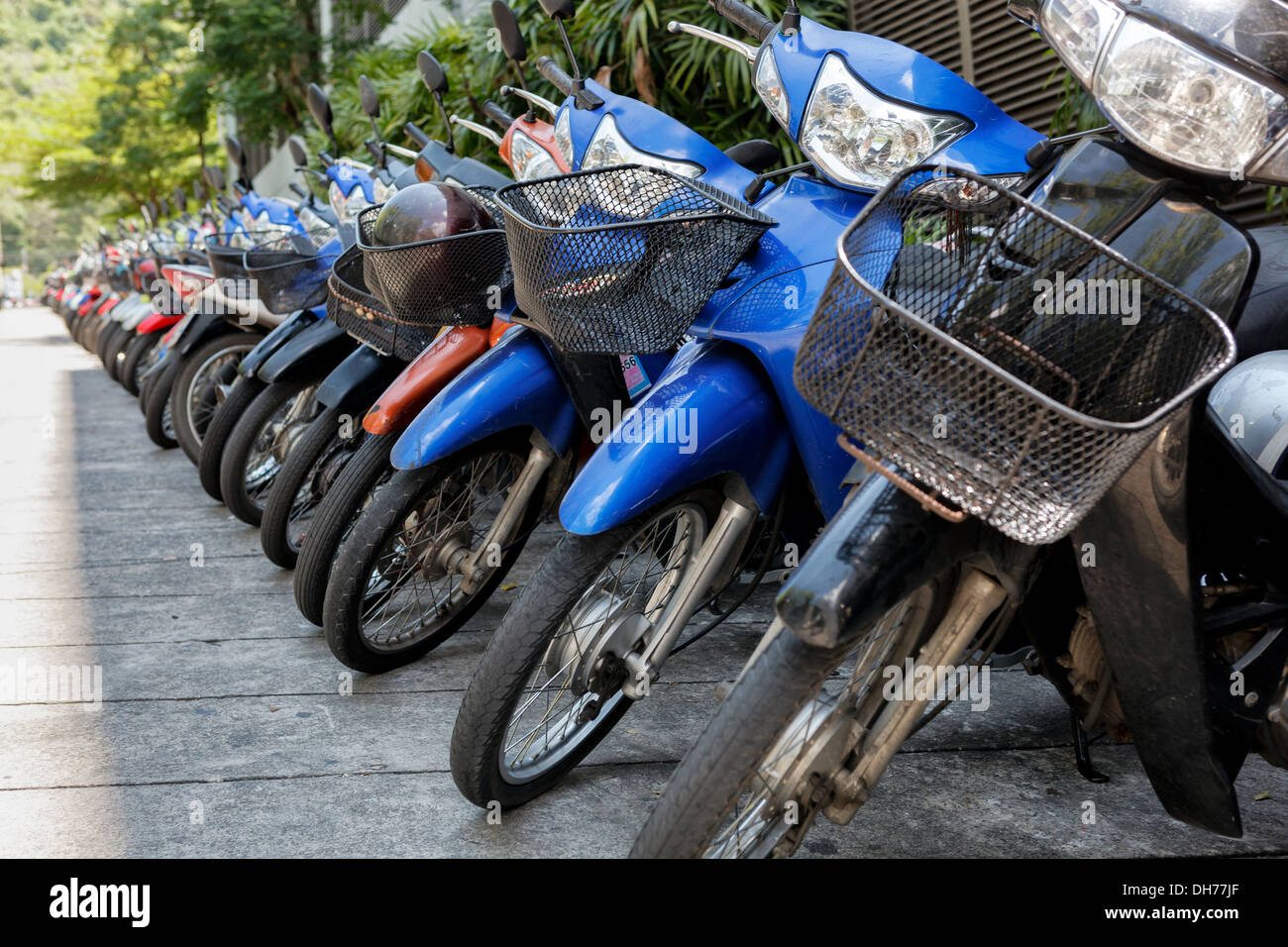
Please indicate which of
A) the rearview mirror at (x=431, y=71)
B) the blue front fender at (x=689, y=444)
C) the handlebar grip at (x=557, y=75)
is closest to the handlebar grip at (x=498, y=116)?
the rearview mirror at (x=431, y=71)

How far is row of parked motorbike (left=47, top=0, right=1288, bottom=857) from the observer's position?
4.72 ft

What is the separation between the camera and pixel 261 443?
4387 mm

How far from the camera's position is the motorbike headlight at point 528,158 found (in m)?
3.04

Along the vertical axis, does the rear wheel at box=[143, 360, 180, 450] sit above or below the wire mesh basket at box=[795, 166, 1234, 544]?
below

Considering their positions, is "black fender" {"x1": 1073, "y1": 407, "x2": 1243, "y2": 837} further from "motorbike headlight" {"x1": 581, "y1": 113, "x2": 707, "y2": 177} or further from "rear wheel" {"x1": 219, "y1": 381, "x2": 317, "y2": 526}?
"rear wheel" {"x1": 219, "y1": 381, "x2": 317, "y2": 526}

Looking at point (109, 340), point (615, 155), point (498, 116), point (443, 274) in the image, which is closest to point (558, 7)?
point (615, 155)

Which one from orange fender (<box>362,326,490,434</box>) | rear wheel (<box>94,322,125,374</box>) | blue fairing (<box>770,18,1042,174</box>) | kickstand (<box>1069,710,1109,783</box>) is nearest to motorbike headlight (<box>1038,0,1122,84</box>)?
blue fairing (<box>770,18,1042,174</box>)

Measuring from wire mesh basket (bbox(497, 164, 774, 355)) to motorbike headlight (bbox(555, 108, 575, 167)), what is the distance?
585mm

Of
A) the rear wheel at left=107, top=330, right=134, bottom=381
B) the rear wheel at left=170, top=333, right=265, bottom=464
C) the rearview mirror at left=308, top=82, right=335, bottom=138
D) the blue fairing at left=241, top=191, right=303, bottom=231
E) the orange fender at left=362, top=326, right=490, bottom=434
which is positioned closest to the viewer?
the orange fender at left=362, top=326, right=490, bottom=434

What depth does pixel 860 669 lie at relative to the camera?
1.76 metres

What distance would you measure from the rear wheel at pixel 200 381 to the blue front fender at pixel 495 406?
9.64 ft

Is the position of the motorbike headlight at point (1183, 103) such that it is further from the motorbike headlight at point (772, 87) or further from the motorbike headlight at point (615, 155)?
the motorbike headlight at point (615, 155)

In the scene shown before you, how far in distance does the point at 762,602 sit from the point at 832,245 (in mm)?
1654

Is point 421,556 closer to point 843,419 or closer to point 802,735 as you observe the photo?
point 802,735
